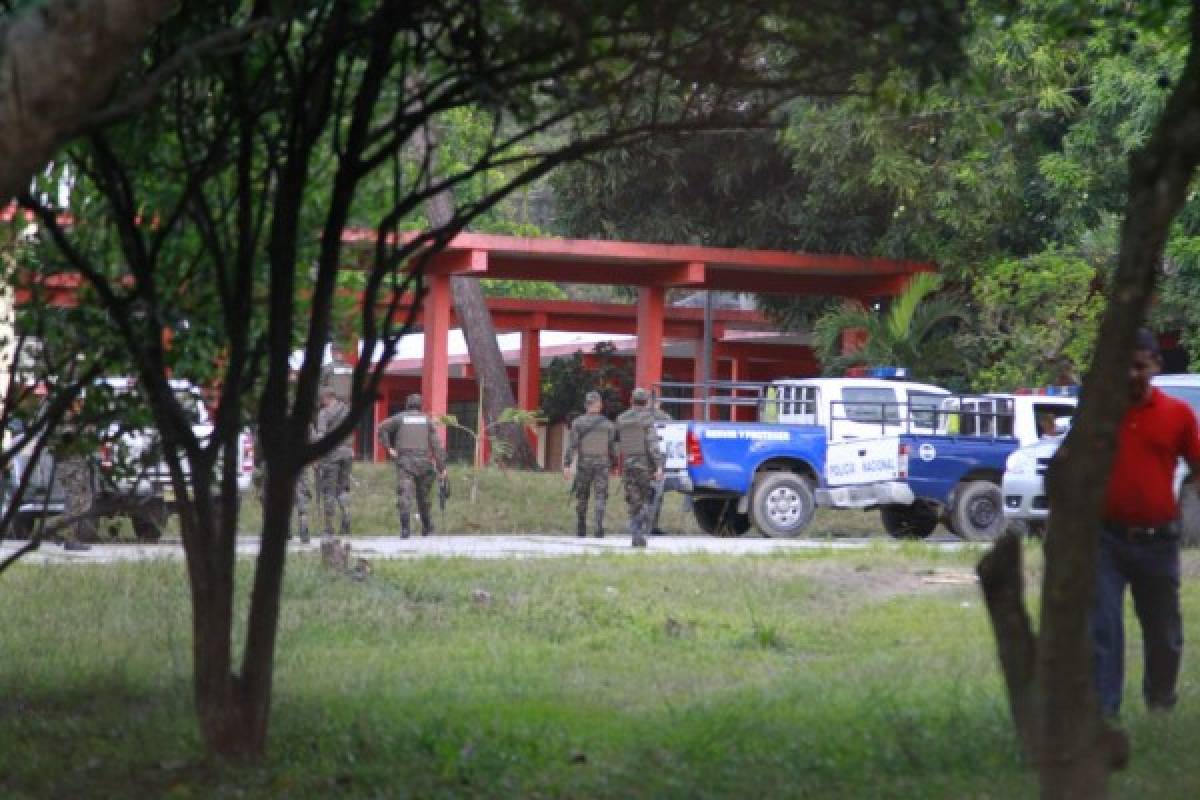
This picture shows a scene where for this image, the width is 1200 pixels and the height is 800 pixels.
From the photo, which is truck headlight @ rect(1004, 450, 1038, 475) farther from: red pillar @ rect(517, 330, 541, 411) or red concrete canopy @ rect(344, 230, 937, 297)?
red pillar @ rect(517, 330, 541, 411)

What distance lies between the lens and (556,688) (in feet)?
37.3

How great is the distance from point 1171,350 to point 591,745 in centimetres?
3159

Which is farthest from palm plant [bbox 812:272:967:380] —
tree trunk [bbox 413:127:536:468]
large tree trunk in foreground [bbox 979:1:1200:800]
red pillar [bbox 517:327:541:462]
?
large tree trunk in foreground [bbox 979:1:1200:800]

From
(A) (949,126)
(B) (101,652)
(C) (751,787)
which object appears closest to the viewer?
(C) (751,787)

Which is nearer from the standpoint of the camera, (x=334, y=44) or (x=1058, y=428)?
(x=334, y=44)

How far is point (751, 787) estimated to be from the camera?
7.92 metres

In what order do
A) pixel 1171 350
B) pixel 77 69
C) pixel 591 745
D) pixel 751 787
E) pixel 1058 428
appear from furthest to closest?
pixel 1171 350 → pixel 1058 428 → pixel 591 745 → pixel 751 787 → pixel 77 69

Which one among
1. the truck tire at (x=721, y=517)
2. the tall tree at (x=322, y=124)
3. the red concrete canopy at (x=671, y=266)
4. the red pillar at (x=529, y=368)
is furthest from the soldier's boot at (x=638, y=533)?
the red pillar at (x=529, y=368)

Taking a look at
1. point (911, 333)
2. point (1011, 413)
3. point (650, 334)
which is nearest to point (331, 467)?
point (1011, 413)

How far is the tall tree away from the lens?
798cm

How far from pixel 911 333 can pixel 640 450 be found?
10420 millimetres

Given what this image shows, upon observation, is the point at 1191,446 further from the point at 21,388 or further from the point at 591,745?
the point at 21,388

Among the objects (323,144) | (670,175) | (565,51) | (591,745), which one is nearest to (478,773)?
(591,745)

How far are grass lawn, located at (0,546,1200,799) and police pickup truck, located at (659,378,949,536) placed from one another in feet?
22.4
